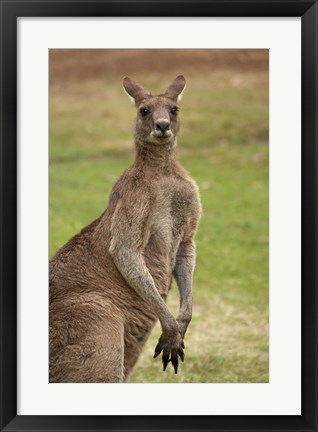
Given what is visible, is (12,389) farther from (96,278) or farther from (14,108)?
(14,108)

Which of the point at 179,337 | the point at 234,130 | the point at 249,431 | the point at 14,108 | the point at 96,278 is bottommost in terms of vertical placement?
the point at 249,431

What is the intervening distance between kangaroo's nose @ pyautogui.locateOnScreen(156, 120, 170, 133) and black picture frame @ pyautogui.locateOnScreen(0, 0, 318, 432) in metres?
0.75

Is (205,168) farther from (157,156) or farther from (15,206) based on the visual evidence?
(15,206)

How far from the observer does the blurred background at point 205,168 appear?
8.14 meters

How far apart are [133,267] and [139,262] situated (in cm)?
5

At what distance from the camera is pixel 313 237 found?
5.00 metres

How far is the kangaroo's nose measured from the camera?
553cm

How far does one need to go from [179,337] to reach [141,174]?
1.04 metres

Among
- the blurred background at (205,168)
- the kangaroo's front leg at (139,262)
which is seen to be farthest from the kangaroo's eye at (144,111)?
the kangaroo's front leg at (139,262)

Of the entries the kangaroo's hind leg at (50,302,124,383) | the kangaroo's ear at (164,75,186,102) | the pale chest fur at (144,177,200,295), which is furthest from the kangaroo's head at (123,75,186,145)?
the kangaroo's hind leg at (50,302,124,383)

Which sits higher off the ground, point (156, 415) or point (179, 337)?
point (179, 337)

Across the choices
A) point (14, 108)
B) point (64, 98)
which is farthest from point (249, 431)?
point (64, 98)

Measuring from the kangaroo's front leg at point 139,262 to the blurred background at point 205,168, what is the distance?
794 millimetres

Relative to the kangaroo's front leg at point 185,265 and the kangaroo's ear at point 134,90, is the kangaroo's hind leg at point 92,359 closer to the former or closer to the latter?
the kangaroo's front leg at point 185,265
